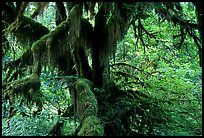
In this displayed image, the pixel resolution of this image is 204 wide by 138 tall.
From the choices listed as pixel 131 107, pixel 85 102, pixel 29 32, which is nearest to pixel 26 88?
pixel 85 102

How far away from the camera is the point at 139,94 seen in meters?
6.39

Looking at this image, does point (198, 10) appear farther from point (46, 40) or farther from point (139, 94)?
point (139, 94)

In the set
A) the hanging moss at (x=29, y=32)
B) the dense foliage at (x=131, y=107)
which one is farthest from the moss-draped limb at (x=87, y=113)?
the hanging moss at (x=29, y=32)

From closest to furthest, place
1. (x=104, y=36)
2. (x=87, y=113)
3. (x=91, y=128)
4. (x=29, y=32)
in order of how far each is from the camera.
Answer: (x=91, y=128) → (x=87, y=113) → (x=104, y=36) → (x=29, y=32)

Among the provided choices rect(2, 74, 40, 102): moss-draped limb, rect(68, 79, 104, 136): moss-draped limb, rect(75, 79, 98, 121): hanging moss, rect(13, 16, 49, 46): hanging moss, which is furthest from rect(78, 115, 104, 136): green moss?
rect(13, 16, 49, 46): hanging moss

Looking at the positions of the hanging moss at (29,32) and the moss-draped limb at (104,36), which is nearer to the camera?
the moss-draped limb at (104,36)

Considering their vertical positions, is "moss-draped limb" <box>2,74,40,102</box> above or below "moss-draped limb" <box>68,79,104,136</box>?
above

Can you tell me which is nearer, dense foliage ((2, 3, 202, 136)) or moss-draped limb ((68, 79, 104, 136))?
moss-draped limb ((68, 79, 104, 136))

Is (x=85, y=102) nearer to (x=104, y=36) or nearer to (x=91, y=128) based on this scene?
(x=91, y=128)

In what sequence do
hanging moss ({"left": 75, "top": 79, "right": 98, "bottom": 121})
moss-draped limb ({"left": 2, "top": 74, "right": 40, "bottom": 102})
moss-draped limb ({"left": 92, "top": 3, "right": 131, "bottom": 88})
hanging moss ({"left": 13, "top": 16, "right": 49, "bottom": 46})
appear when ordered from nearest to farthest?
hanging moss ({"left": 75, "top": 79, "right": 98, "bottom": 121})
moss-draped limb ({"left": 2, "top": 74, "right": 40, "bottom": 102})
moss-draped limb ({"left": 92, "top": 3, "right": 131, "bottom": 88})
hanging moss ({"left": 13, "top": 16, "right": 49, "bottom": 46})

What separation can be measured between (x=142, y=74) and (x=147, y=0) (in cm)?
394

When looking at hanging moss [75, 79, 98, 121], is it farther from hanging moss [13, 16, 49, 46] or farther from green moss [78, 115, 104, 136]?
hanging moss [13, 16, 49, 46]

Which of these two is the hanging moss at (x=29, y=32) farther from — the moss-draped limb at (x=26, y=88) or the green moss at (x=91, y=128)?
the green moss at (x=91, y=128)

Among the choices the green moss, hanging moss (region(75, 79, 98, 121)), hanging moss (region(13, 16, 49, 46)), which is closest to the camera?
the green moss
